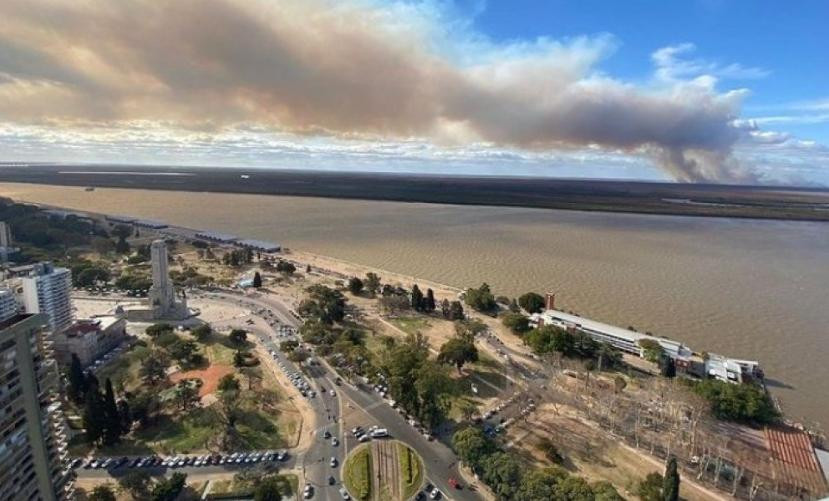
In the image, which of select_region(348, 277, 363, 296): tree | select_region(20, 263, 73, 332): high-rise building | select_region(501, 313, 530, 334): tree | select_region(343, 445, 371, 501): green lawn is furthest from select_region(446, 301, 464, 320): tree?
select_region(20, 263, 73, 332): high-rise building

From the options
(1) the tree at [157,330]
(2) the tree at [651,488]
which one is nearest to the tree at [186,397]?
(1) the tree at [157,330]

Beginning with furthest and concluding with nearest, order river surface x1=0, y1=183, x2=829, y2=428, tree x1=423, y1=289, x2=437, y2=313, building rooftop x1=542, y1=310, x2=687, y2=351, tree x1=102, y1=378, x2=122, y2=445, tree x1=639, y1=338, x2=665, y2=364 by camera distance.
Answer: tree x1=423, y1=289, x2=437, y2=313
river surface x1=0, y1=183, x2=829, y2=428
building rooftop x1=542, y1=310, x2=687, y2=351
tree x1=639, y1=338, x2=665, y2=364
tree x1=102, y1=378, x2=122, y2=445

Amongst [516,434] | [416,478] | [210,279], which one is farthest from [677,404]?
[210,279]

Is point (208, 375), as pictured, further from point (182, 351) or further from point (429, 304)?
point (429, 304)

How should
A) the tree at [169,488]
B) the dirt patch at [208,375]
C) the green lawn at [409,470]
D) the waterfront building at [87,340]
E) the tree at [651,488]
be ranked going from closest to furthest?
the tree at [169,488]
the tree at [651,488]
the green lawn at [409,470]
the dirt patch at [208,375]
the waterfront building at [87,340]

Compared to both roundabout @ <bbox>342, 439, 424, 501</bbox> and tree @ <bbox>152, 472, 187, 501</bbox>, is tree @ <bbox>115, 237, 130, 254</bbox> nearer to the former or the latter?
tree @ <bbox>152, 472, 187, 501</bbox>

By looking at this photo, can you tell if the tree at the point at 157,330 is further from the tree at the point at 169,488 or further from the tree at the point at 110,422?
the tree at the point at 169,488

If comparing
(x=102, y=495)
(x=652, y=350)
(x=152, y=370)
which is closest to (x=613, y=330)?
(x=652, y=350)
